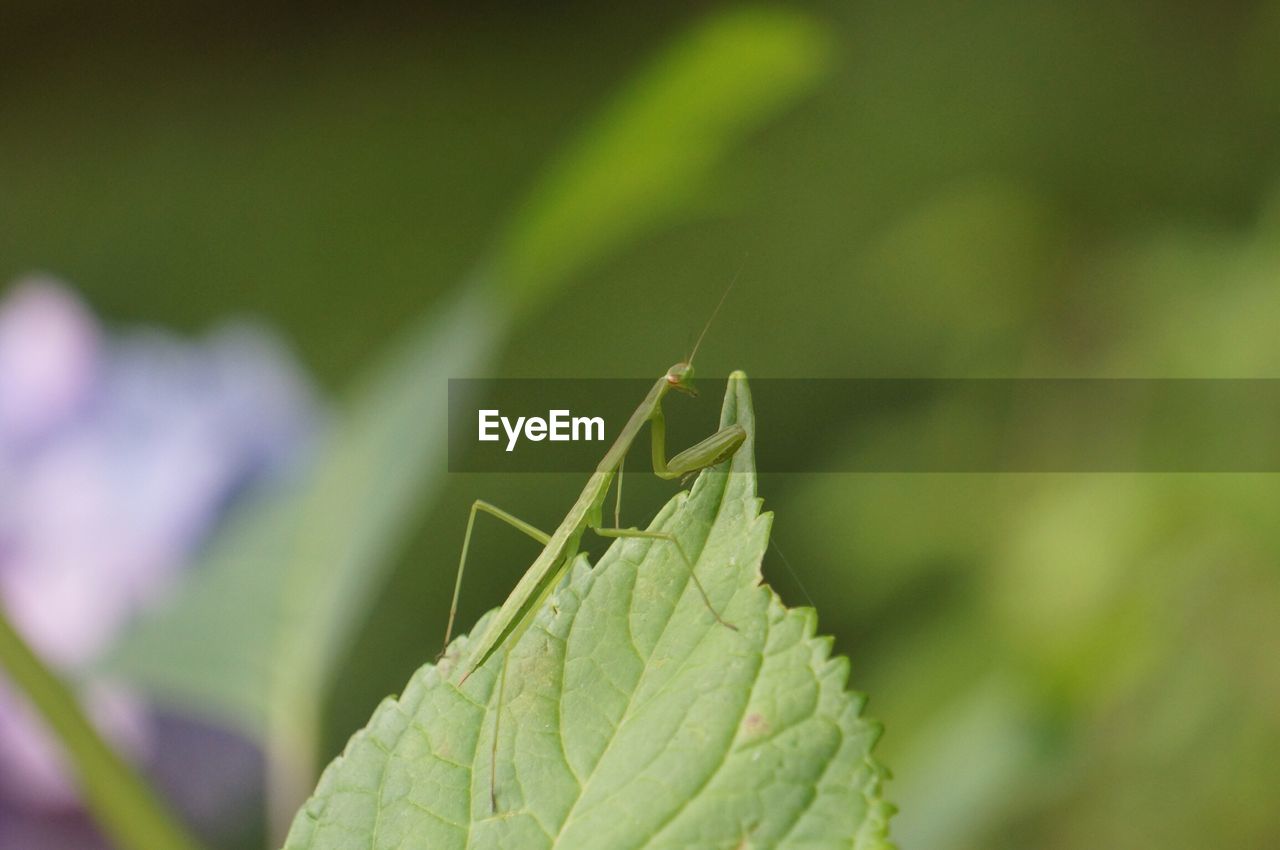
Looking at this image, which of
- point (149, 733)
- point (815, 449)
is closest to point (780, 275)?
point (815, 449)

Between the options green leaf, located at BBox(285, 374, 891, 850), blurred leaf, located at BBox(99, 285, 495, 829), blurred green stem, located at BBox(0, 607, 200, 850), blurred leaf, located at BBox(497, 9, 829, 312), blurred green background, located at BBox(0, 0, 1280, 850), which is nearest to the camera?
green leaf, located at BBox(285, 374, 891, 850)

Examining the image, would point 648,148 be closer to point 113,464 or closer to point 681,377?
point 681,377

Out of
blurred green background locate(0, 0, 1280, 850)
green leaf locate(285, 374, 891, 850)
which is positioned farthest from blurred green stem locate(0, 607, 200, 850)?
blurred green background locate(0, 0, 1280, 850)

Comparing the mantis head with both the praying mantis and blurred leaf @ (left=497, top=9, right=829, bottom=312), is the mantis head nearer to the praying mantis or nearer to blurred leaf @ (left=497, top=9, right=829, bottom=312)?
the praying mantis

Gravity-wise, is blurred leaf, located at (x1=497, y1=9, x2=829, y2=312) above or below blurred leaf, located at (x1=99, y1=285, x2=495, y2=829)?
above

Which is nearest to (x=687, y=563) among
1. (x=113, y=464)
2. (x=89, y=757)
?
(x=89, y=757)

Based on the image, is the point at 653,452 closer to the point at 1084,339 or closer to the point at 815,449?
the point at 1084,339
